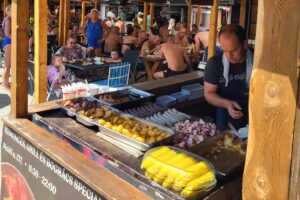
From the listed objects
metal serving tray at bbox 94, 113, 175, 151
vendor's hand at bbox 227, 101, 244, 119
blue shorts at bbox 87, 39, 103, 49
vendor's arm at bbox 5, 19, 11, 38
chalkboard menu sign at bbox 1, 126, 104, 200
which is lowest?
chalkboard menu sign at bbox 1, 126, 104, 200

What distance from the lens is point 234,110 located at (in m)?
3.04

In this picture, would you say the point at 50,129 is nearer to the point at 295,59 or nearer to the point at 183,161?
the point at 183,161

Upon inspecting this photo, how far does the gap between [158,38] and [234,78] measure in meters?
5.97

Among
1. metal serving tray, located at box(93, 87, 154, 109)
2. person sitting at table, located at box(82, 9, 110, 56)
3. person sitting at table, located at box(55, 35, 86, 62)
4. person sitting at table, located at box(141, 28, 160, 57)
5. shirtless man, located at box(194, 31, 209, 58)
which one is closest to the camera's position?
metal serving tray, located at box(93, 87, 154, 109)

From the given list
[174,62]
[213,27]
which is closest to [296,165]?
[213,27]

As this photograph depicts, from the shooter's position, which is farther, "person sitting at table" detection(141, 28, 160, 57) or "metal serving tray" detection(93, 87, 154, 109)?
"person sitting at table" detection(141, 28, 160, 57)

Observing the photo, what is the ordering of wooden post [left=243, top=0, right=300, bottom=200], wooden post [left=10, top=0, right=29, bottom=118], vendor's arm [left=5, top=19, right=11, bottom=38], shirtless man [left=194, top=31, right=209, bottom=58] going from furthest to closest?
shirtless man [left=194, top=31, right=209, bottom=58] < vendor's arm [left=5, top=19, right=11, bottom=38] < wooden post [left=10, top=0, right=29, bottom=118] < wooden post [left=243, top=0, right=300, bottom=200]

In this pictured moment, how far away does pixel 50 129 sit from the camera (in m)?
2.78

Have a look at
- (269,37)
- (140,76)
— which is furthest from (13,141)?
(140,76)

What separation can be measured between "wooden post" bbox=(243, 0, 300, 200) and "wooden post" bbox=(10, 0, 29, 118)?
2.11m

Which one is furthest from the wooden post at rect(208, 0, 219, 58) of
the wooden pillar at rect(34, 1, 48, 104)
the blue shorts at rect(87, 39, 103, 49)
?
the blue shorts at rect(87, 39, 103, 49)

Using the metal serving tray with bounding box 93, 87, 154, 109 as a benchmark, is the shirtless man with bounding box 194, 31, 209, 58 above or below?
above

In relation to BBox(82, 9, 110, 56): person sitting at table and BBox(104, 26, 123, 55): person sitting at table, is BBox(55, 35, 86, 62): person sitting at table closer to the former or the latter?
BBox(82, 9, 110, 56): person sitting at table

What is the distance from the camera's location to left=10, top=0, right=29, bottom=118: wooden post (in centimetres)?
284
